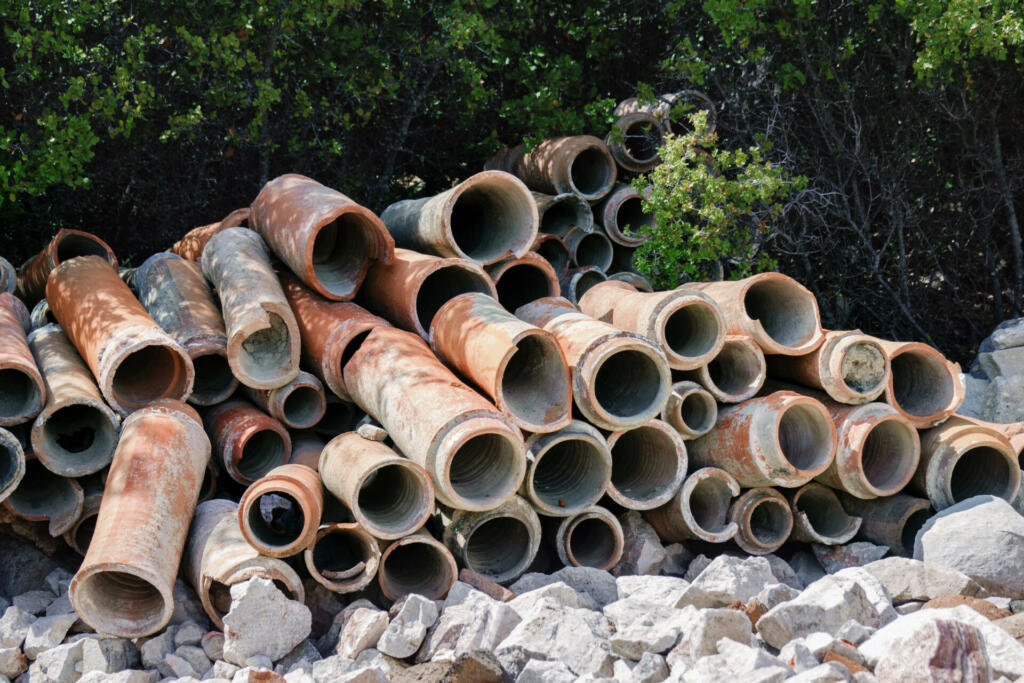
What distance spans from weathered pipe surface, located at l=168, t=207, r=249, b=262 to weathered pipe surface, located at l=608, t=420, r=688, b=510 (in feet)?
9.81

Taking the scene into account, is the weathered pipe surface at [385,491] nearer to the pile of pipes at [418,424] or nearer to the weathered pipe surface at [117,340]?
the pile of pipes at [418,424]

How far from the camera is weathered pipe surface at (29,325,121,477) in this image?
180 inches

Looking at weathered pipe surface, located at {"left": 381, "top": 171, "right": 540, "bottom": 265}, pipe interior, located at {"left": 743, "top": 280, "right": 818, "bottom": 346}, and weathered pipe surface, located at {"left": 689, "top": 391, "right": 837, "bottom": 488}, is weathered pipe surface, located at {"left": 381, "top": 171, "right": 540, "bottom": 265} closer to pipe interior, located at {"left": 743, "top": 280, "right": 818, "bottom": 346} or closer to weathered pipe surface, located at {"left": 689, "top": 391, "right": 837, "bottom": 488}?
pipe interior, located at {"left": 743, "top": 280, "right": 818, "bottom": 346}

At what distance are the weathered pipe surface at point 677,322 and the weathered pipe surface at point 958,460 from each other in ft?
3.97

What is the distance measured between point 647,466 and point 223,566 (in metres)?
2.19

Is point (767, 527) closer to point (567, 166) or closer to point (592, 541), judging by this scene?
point (592, 541)

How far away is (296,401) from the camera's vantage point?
520cm

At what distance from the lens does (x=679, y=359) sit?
4941mm

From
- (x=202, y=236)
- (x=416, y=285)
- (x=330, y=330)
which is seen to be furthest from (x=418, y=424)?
(x=202, y=236)

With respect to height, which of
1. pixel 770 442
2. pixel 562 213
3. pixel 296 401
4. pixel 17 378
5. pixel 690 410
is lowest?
pixel 17 378

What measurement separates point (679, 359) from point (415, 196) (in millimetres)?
4317

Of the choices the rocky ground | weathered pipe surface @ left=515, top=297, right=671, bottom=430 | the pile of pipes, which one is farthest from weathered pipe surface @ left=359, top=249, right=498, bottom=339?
the rocky ground

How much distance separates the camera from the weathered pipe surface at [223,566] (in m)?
4.02

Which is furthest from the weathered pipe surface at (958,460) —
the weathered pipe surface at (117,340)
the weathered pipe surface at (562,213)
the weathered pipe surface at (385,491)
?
the weathered pipe surface at (117,340)
